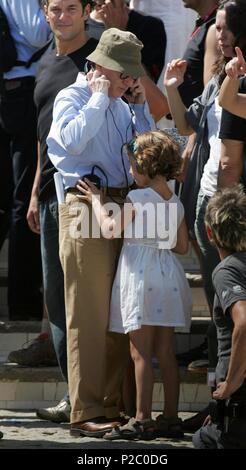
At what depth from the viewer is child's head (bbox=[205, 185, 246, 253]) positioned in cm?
616

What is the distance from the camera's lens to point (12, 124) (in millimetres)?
8266

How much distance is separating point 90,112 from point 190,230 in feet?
3.17

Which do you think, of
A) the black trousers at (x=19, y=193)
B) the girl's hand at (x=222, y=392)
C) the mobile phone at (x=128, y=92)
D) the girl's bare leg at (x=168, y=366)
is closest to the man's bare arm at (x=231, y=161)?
the mobile phone at (x=128, y=92)

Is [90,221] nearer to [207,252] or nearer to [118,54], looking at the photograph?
[207,252]

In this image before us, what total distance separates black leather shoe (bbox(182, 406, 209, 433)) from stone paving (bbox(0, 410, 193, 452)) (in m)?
0.07

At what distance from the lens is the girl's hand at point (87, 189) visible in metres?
6.83

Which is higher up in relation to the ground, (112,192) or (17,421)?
(112,192)

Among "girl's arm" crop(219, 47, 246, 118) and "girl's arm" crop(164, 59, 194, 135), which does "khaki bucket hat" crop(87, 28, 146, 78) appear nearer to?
"girl's arm" crop(164, 59, 194, 135)

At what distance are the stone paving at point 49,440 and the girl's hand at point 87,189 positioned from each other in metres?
1.17

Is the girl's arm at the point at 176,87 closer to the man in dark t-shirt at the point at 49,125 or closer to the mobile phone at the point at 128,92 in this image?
the mobile phone at the point at 128,92

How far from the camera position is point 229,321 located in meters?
6.17

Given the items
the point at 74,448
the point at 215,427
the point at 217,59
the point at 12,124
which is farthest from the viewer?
the point at 12,124
